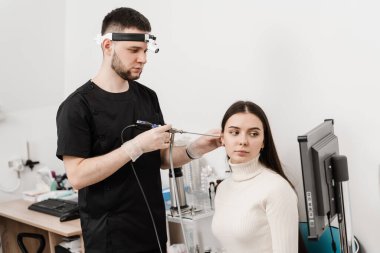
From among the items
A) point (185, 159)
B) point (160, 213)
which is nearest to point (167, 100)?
point (185, 159)

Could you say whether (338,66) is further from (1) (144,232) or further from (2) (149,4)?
(2) (149,4)

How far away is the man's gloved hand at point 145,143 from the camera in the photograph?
1.66 metres

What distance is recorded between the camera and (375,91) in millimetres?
1800

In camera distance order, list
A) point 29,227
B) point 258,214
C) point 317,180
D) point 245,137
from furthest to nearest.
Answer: point 29,227 → point 245,137 → point 258,214 → point 317,180

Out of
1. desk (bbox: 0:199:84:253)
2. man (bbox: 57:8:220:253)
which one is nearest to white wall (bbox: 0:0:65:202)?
desk (bbox: 0:199:84:253)

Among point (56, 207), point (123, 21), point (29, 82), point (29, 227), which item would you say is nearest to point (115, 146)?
point (123, 21)

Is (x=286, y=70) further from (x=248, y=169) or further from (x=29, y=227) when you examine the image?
(x=29, y=227)

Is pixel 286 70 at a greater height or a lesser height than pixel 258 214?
greater

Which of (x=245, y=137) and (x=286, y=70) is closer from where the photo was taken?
(x=245, y=137)

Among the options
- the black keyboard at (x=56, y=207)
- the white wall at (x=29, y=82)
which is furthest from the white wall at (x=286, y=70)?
the white wall at (x=29, y=82)

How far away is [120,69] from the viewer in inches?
70.8

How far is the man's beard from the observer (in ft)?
5.89

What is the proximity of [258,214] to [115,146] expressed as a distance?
0.64 meters

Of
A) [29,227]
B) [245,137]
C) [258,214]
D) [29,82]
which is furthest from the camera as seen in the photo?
[29,82]
